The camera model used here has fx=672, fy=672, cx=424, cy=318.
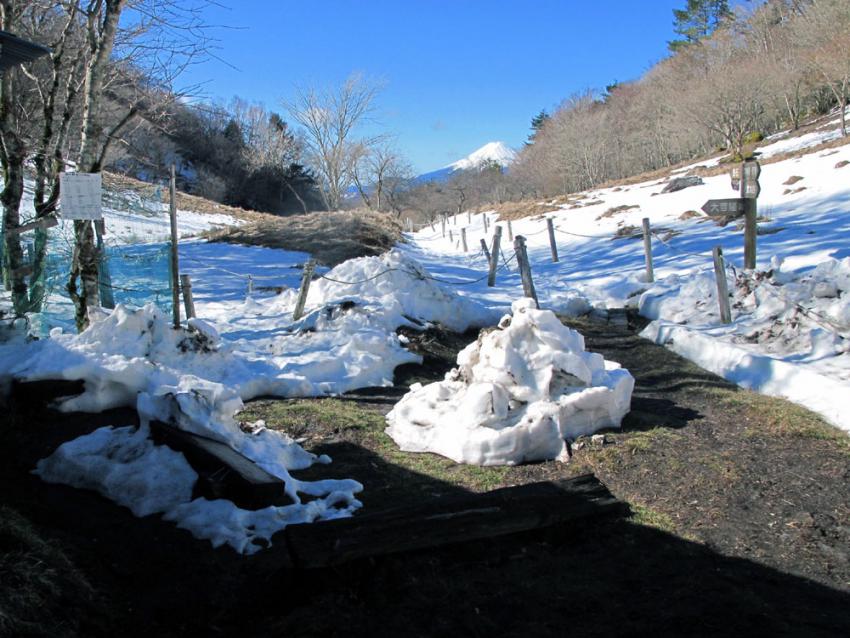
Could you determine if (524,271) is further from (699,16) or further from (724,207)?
(699,16)

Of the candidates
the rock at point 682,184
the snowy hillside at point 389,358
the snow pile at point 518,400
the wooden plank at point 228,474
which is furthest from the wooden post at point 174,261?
the rock at point 682,184

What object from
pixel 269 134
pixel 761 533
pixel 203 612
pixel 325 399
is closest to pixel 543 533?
pixel 761 533

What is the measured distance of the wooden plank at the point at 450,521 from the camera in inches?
139

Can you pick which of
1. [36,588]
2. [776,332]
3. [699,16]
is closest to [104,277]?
[36,588]

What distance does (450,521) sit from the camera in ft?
12.6

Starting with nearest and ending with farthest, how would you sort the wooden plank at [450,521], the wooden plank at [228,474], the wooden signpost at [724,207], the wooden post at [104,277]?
the wooden plank at [450,521], the wooden plank at [228,474], the wooden post at [104,277], the wooden signpost at [724,207]

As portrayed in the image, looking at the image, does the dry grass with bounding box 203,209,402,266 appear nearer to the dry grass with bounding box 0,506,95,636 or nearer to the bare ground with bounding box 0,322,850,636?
the bare ground with bounding box 0,322,850,636

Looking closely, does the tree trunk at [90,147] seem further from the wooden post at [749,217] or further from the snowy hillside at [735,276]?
the wooden post at [749,217]

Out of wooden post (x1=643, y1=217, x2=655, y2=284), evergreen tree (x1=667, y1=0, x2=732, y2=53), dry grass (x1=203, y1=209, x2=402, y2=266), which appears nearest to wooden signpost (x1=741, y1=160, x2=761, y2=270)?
wooden post (x1=643, y1=217, x2=655, y2=284)

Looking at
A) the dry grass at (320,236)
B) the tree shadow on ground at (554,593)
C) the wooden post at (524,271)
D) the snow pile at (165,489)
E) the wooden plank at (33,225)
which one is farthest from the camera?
the dry grass at (320,236)

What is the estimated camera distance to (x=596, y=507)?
4.23m

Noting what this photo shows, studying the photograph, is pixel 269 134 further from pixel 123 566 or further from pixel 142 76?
pixel 123 566

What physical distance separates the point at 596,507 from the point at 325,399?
4.21m

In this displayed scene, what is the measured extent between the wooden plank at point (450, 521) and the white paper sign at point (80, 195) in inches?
196
